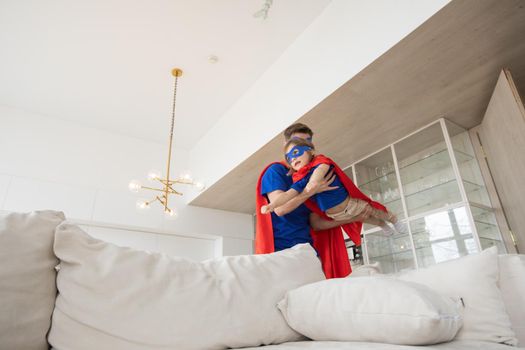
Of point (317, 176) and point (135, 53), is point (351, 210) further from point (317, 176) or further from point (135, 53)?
point (135, 53)

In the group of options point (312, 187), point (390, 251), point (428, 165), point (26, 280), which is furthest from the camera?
point (390, 251)

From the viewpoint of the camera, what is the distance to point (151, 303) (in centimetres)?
84

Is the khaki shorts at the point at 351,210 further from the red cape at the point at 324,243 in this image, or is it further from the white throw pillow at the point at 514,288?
the white throw pillow at the point at 514,288

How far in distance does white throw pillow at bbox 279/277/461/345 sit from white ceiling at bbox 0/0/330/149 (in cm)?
266

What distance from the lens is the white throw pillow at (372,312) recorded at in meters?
0.73

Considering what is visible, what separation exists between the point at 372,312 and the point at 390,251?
2.67 m

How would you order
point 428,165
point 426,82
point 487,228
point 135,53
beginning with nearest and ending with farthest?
point 426,82, point 487,228, point 428,165, point 135,53

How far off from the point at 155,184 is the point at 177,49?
1.89 m

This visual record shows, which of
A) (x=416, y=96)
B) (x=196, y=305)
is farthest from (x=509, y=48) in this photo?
(x=196, y=305)

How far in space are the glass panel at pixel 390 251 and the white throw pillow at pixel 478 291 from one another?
208 centimetres

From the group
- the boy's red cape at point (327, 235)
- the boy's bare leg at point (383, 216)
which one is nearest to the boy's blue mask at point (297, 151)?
the boy's red cape at point (327, 235)

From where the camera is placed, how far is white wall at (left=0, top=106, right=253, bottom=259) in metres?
3.83

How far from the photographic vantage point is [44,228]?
87cm

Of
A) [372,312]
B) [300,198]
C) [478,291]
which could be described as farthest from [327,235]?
[372,312]
